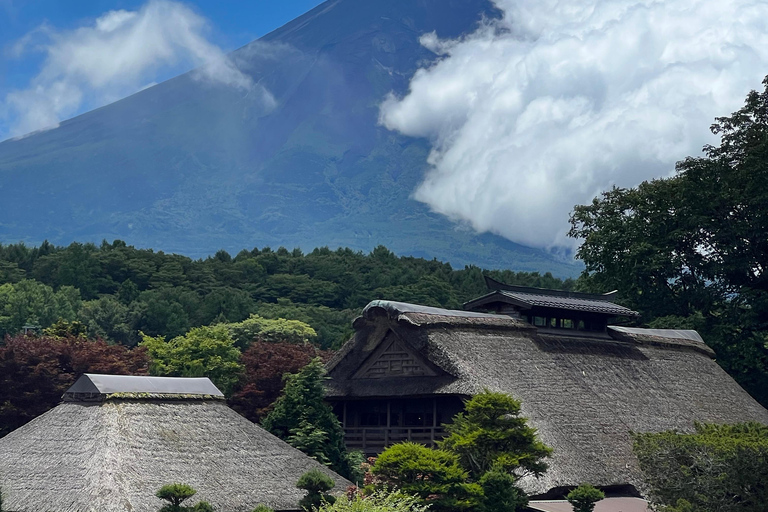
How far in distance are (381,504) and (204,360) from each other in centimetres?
2426

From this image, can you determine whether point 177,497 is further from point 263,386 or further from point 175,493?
point 263,386

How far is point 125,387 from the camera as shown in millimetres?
30656

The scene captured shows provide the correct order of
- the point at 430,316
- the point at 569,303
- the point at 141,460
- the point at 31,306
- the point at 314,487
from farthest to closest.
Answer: the point at 31,306, the point at 569,303, the point at 430,316, the point at 314,487, the point at 141,460

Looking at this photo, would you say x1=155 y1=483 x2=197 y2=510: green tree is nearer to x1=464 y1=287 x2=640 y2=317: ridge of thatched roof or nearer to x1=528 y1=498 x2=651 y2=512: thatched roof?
x1=528 y1=498 x2=651 y2=512: thatched roof

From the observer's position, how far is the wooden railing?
35469 millimetres

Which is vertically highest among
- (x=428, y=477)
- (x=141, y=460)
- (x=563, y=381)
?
(x=563, y=381)

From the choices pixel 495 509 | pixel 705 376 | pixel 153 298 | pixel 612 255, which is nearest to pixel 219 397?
pixel 495 509

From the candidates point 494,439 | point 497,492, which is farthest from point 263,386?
point 497,492

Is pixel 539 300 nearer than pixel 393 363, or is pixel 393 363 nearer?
pixel 393 363

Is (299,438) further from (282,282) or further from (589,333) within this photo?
(282,282)

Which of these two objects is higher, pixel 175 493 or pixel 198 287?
pixel 198 287

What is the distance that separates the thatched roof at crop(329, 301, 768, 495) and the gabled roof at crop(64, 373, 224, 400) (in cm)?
714

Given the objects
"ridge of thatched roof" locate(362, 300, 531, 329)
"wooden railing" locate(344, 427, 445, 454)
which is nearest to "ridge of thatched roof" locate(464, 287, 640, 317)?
"ridge of thatched roof" locate(362, 300, 531, 329)

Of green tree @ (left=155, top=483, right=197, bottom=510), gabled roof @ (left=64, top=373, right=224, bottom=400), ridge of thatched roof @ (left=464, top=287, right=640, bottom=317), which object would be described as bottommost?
green tree @ (left=155, top=483, right=197, bottom=510)
